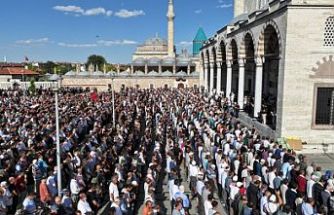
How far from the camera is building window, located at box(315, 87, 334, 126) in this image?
16.1 meters

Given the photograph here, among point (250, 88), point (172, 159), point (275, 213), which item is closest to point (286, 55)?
point (172, 159)

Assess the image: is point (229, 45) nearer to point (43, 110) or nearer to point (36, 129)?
point (43, 110)

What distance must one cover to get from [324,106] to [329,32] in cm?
320

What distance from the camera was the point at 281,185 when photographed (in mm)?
8570

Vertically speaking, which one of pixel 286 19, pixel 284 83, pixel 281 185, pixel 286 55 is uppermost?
pixel 286 19

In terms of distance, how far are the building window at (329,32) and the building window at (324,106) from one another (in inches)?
77.6

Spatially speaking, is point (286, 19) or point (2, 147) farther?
point (286, 19)

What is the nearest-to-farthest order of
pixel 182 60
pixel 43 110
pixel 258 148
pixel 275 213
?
pixel 275 213, pixel 258 148, pixel 43 110, pixel 182 60

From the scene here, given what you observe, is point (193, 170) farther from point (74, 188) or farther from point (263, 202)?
point (74, 188)

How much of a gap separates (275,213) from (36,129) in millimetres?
10048

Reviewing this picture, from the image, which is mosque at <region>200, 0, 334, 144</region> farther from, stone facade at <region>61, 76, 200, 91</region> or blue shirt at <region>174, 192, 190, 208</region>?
stone facade at <region>61, 76, 200, 91</region>

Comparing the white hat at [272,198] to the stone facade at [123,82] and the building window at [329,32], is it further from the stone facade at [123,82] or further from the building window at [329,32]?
the stone facade at [123,82]

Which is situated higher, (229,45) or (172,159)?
(229,45)

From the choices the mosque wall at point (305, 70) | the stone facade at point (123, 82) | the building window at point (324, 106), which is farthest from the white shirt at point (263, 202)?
the stone facade at point (123, 82)
